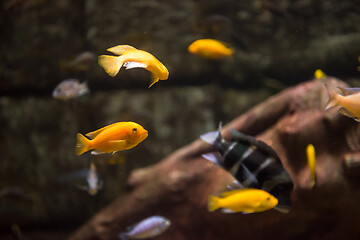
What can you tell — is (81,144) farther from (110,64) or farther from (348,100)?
(348,100)

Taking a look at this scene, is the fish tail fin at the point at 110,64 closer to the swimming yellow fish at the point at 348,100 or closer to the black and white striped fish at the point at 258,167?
the black and white striped fish at the point at 258,167

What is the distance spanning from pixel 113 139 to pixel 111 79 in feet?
14.3

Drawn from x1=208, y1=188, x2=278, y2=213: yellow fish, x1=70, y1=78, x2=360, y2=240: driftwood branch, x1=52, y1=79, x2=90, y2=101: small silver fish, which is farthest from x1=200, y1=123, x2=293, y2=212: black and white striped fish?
x1=52, y1=79, x2=90, y2=101: small silver fish

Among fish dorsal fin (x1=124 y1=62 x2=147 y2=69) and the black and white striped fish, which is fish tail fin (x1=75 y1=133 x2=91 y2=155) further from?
the black and white striped fish

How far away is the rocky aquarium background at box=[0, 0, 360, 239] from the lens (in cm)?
557

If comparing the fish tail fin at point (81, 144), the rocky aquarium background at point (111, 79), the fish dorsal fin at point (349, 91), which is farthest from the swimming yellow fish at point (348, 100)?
the rocky aquarium background at point (111, 79)

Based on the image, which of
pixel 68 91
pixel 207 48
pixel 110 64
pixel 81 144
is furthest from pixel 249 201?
pixel 68 91

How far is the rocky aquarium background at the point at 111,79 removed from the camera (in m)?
5.57

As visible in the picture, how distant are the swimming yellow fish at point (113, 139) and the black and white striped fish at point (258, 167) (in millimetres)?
627

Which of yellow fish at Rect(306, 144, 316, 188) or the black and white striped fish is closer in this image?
the black and white striped fish

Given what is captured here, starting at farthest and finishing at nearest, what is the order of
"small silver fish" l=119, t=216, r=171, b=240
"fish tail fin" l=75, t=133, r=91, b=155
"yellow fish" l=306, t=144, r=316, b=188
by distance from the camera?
1. "small silver fish" l=119, t=216, r=171, b=240
2. "yellow fish" l=306, t=144, r=316, b=188
3. "fish tail fin" l=75, t=133, r=91, b=155

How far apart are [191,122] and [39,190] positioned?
334cm

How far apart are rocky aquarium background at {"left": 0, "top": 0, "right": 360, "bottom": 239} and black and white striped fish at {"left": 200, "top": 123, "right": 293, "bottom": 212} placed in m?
3.61

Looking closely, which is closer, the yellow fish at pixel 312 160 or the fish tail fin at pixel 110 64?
the fish tail fin at pixel 110 64
